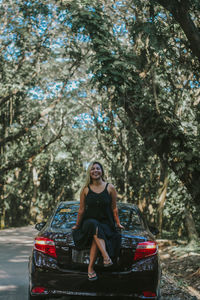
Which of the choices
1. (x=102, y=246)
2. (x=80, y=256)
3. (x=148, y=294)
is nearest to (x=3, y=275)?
(x=80, y=256)

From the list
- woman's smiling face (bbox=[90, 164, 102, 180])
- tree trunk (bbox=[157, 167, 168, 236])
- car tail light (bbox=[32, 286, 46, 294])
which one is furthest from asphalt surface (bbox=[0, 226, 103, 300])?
tree trunk (bbox=[157, 167, 168, 236])

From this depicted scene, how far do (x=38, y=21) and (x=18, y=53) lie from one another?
5.75 ft

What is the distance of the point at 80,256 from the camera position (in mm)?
4617

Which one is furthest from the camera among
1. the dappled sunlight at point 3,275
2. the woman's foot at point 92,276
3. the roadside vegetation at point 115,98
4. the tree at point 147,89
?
the roadside vegetation at point 115,98

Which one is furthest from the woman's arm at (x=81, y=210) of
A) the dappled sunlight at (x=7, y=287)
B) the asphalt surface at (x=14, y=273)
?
the dappled sunlight at (x=7, y=287)

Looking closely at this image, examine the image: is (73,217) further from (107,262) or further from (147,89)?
(147,89)

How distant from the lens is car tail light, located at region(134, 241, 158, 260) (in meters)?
4.64

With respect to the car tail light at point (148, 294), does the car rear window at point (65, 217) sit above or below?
above

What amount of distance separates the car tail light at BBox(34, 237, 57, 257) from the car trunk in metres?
0.05

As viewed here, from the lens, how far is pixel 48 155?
34.6 metres

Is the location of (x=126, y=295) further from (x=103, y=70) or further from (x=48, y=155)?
(x=48, y=155)

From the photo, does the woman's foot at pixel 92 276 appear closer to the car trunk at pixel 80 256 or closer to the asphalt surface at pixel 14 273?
the car trunk at pixel 80 256

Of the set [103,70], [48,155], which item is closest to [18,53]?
[103,70]

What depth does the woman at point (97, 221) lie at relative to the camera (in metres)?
4.58
